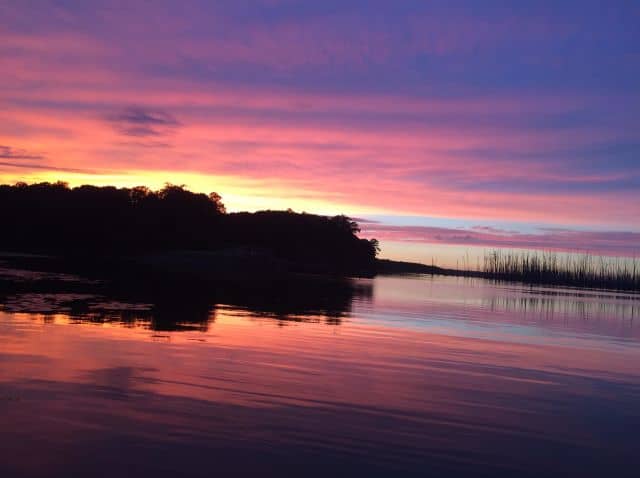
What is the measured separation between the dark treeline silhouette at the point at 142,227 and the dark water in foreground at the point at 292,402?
69083mm

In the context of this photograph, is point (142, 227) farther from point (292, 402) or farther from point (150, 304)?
point (292, 402)

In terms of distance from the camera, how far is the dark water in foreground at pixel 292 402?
7.82 m

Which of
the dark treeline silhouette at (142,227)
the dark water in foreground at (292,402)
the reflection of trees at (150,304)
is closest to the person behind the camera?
the dark water in foreground at (292,402)

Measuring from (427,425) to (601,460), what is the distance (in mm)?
2409

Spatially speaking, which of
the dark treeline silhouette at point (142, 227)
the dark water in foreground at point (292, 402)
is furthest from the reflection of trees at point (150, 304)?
the dark treeline silhouette at point (142, 227)

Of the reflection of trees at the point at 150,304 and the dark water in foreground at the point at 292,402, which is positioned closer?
the dark water in foreground at the point at 292,402

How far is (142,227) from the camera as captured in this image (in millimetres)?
97812

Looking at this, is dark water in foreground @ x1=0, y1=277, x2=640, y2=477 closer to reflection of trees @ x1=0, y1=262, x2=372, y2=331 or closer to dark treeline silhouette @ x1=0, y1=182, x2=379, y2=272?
reflection of trees @ x1=0, y1=262, x2=372, y2=331

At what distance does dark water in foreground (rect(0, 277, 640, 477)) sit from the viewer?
7.82 meters

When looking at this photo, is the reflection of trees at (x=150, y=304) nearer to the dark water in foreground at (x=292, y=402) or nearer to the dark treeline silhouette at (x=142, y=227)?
the dark water in foreground at (x=292, y=402)

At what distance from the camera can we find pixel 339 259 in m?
131

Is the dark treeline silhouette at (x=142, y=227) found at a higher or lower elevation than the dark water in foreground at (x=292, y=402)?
higher

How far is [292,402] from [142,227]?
91.2m

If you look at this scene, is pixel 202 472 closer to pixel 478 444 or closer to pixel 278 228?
pixel 478 444
